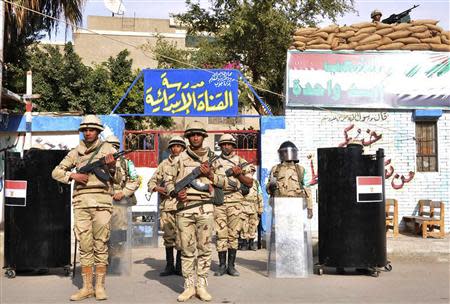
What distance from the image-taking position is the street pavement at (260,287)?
213 inches

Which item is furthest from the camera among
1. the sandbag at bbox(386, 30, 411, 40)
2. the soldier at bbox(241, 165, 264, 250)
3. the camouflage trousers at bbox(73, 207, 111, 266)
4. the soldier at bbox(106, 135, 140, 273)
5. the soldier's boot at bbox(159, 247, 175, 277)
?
the sandbag at bbox(386, 30, 411, 40)

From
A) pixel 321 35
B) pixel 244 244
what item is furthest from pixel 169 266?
pixel 321 35

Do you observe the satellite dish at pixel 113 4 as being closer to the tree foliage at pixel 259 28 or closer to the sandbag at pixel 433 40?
the tree foliage at pixel 259 28

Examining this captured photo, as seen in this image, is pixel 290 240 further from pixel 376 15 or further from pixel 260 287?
pixel 376 15

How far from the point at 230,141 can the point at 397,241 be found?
3.55 meters

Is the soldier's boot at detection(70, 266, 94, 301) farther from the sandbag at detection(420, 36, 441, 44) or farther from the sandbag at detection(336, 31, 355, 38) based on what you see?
the sandbag at detection(420, 36, 441, 44)

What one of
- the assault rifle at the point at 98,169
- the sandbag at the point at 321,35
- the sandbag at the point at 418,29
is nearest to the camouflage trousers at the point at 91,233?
the assault rifle at the point at 98,169

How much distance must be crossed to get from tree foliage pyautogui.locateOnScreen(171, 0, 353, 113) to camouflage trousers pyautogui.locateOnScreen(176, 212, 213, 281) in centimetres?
1285

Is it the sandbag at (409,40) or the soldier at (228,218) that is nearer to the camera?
the soldier at (228,218)

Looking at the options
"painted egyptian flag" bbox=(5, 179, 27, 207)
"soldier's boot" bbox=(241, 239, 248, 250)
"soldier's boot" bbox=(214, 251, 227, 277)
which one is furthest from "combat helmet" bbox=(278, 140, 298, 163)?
"painted egyptian flag" bbox=(5, 179, 27, 207)

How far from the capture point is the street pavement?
540 centimetres

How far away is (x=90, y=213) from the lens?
209 inches

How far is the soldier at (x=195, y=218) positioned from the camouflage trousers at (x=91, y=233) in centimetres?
79

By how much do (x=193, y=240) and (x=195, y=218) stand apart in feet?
0.74
